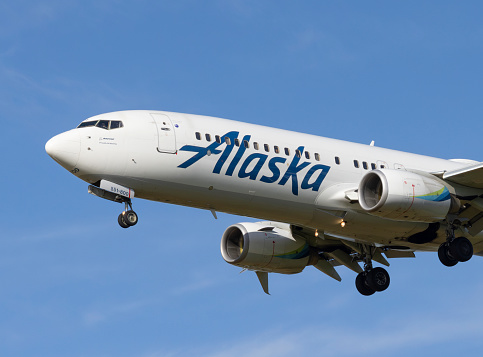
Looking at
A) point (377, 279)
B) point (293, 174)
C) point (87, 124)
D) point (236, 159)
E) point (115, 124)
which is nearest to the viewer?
point (115, 124)

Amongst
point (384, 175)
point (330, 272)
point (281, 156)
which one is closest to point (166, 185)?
point (281, 156)

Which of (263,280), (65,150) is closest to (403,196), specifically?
(263,280)

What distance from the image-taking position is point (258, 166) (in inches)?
1451

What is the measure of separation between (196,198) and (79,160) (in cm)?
424

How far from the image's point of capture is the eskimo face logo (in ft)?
119

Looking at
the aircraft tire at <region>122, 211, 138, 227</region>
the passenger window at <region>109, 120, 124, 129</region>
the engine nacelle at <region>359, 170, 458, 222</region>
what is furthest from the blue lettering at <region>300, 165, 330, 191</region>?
the passenger window at <region>109, 120, 124, 129</region>

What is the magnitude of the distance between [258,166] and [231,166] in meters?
1.02

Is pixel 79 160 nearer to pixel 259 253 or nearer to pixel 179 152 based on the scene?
pixel 179 152

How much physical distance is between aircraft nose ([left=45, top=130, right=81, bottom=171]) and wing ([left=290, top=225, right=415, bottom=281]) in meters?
11.0

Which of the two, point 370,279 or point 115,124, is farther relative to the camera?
point 370,279

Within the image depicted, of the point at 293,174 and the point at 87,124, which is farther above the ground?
the point at 87,124

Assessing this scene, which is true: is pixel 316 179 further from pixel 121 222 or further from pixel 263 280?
pixel 263 280

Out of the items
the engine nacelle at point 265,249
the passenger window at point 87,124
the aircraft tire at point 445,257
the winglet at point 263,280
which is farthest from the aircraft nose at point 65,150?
the aircraft tire at point 445,257

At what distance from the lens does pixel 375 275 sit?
43.0 metres
